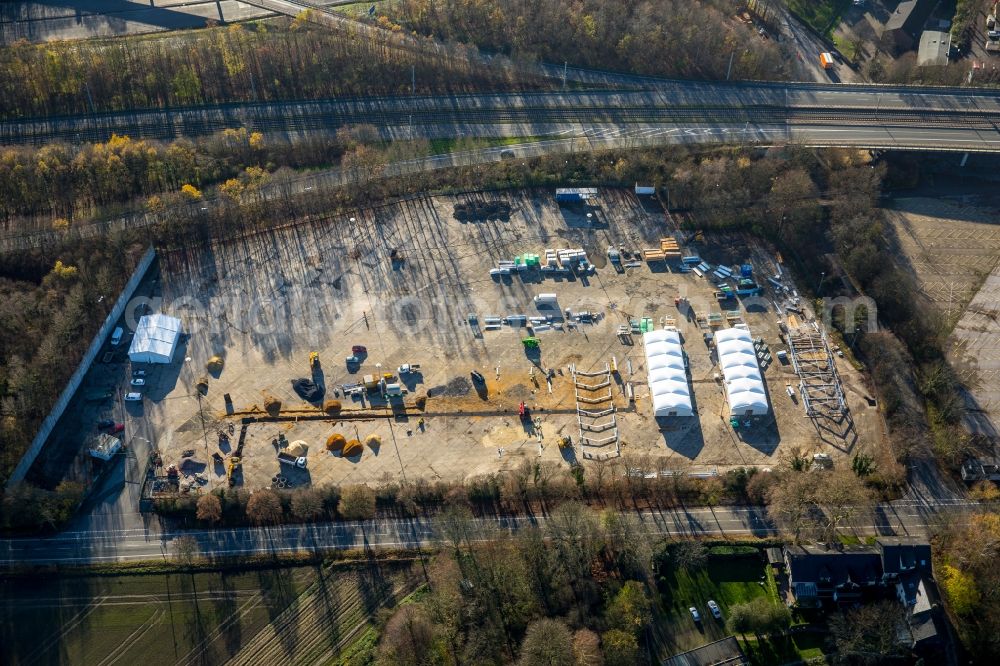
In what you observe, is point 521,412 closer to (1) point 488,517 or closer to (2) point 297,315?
(1) point 488,517

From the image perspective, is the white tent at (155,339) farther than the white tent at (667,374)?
Yes

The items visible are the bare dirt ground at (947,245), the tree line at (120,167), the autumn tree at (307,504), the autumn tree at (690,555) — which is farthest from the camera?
the tree line at (120,167)

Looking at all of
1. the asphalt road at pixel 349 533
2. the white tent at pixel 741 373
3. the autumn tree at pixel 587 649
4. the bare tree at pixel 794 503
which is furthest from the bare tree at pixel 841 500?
the autumn tree at pixel 587 649

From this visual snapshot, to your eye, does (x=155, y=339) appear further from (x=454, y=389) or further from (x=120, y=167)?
(x=454, y=389)

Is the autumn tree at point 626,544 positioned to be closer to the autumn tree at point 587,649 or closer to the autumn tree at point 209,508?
the autumn tree at point 587,649

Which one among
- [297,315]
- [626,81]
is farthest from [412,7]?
[297,315]

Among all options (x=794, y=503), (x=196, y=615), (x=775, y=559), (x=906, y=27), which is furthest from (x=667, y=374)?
(x=906, y=27)
